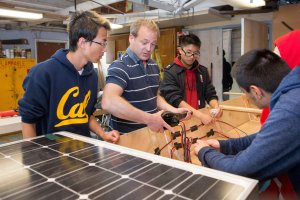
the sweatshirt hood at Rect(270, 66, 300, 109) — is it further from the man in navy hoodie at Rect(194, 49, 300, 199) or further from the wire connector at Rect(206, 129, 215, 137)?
the wire connector at Rect(206, 129, 215, 137)

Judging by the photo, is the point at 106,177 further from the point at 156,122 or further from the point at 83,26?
Answer: the point at 83,26

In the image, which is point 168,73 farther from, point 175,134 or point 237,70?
point 237,70

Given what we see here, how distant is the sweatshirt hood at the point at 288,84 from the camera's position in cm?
106

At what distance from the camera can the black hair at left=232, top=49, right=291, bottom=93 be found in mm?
1182

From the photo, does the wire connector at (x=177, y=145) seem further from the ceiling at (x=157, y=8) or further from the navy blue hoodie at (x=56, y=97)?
the ceiling at (x=157, y=8)

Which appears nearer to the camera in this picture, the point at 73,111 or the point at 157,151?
the point at 73,111

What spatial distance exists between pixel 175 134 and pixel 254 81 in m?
0.93

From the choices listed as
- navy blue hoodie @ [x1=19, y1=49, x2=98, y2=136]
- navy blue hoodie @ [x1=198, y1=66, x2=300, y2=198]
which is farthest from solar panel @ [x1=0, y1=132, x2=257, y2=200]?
navy blue hoodie @ [x1=19, y1=49, x2=98, y2=136]

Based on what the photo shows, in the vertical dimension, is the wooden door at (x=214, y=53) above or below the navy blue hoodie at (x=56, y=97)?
above

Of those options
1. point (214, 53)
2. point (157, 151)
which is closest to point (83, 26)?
point (157, 151)

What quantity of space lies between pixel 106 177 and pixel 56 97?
0.86m

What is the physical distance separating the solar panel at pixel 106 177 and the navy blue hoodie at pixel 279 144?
0.30 m

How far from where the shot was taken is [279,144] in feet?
3.33

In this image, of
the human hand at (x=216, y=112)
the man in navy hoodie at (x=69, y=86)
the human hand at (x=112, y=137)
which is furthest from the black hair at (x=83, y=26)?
the human hand at (x=216, y=112)
